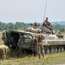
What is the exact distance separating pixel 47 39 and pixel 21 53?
1.89 meters

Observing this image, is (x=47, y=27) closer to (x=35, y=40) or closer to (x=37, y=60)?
(x=35, y=40)

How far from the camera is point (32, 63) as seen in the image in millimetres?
20031

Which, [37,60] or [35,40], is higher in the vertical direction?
[35,40]

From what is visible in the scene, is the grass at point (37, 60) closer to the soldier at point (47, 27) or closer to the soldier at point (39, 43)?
the soldier at point (39, 43)

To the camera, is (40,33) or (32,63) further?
(40,33)

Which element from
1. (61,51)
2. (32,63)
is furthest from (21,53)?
(32,63)

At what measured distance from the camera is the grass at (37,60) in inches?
799

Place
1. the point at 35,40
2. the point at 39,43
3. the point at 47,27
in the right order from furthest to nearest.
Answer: the point at 47,27 → the point at 35,40 → the point at 39,43

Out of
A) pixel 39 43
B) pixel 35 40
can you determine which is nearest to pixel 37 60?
pixel 39 43

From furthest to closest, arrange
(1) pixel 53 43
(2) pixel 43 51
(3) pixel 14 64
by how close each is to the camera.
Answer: (1) pixel 53 43 < (2) pixel 43 51 < (3) pixel 14 64

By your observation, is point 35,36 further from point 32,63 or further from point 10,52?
point 32,63

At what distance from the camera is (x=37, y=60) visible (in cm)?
2162

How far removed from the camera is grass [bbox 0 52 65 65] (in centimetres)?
2030

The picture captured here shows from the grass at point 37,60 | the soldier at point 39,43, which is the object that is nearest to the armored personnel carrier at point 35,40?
the soldier at point 39,43
